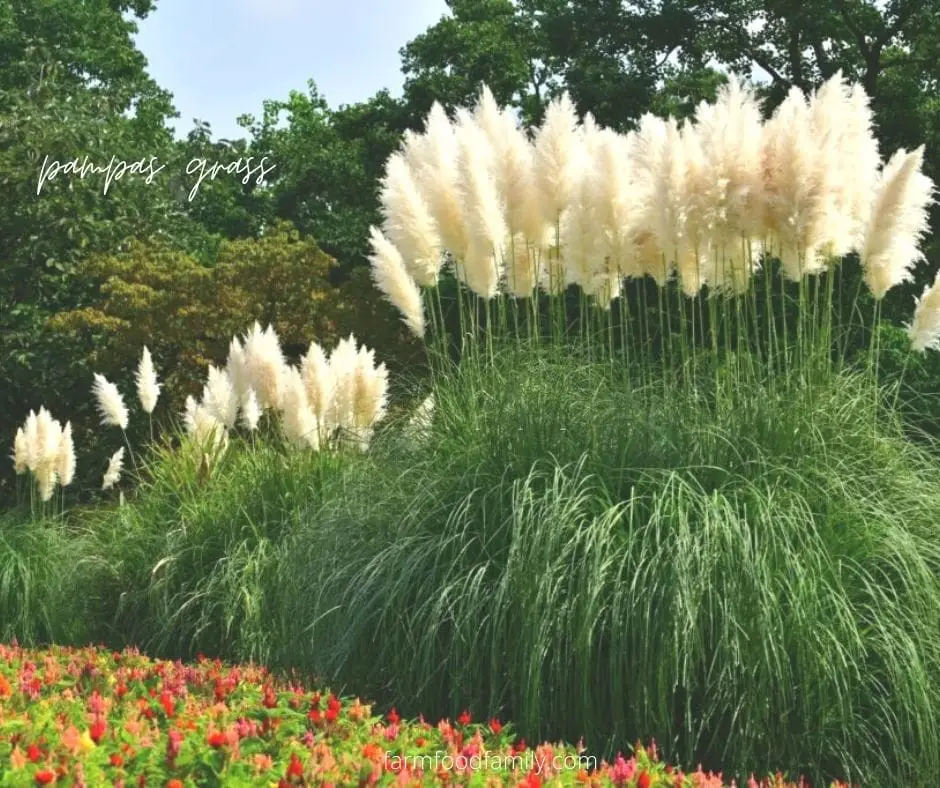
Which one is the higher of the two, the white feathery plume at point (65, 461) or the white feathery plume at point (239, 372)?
the white feathery plume at point (239, 372)

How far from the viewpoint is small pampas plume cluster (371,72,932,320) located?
4.71 m

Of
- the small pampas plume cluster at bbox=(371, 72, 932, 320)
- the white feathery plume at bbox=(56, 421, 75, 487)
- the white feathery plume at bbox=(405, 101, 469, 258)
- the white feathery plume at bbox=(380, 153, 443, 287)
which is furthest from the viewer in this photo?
the white feathery plume at bbox=(56, 421, 75, 487)

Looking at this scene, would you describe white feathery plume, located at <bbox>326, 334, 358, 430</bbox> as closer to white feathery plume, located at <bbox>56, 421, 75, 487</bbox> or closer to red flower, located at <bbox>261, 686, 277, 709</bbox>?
white feathery plume, located at <bbox>56, 421, 75, 487</bbox>

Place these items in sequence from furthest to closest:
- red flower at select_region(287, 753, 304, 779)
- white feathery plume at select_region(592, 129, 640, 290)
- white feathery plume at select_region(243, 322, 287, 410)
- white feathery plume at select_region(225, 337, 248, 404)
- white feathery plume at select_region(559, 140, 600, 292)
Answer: white feathery plume at select_region(225, 337, 248, 404) < white feathery plume at select_region(243, 322, 287, 410) < white feathery plume at select_region(559, 140, 600, 292) < white feathery plume at select_region(592, 129, 640, 290) < red flower at select_region(287, 753, 304, 779)

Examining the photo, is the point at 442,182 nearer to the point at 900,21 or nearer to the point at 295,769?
the point at 295,769

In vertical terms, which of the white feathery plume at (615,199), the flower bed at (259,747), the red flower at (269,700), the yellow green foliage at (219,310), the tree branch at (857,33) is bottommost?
the flower bed at (259,747)

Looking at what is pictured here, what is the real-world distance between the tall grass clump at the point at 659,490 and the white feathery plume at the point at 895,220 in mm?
12

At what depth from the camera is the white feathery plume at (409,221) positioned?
538 centimetres

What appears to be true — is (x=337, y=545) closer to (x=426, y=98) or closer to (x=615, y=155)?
(x=615, y=155)

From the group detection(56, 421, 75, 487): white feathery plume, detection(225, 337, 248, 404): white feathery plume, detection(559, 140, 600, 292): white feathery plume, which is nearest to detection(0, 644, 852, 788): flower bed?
detection(559, 140, 600, 292): white feathery plume

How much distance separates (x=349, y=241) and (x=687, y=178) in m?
14.8

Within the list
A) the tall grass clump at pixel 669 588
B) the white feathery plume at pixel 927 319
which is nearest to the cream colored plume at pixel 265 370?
the tall grass clump at pixel 669 588

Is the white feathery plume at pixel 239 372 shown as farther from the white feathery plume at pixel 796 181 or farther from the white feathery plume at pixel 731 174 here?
the white feathery plume at pixel 796 181

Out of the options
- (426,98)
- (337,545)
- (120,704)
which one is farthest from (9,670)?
(426,98)
